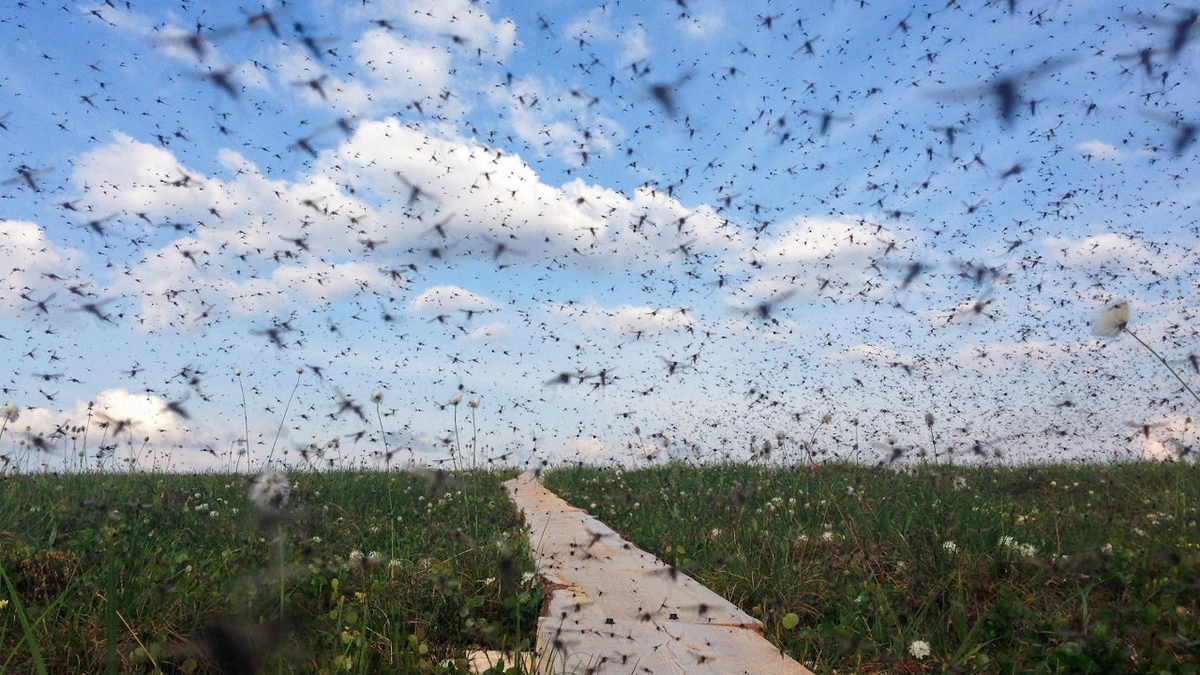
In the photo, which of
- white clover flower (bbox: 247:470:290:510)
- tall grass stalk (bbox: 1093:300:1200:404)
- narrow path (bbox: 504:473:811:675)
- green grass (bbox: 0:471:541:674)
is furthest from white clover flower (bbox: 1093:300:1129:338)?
white clover flower (bbox: 247:470:290:510)

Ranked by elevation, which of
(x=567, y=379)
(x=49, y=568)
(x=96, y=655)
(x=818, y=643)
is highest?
(x=567, y=379)

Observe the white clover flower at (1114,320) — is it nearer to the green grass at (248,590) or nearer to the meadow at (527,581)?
the meadow at (527,581)

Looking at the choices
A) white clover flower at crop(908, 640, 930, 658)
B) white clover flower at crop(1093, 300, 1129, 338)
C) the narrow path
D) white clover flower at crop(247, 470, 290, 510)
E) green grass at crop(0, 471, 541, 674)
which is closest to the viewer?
green grass at crop(0, 471, 541, 674)

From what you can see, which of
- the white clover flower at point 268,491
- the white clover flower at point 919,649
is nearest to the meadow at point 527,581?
Answer: the white clover flower at point 919,649

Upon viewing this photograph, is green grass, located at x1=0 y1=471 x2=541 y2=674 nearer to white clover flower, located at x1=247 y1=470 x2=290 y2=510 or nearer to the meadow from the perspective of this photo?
the meadow

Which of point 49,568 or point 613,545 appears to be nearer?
point 49,568

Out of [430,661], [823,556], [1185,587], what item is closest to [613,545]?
[823,556]

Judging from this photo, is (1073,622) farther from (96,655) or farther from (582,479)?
(582,479)
